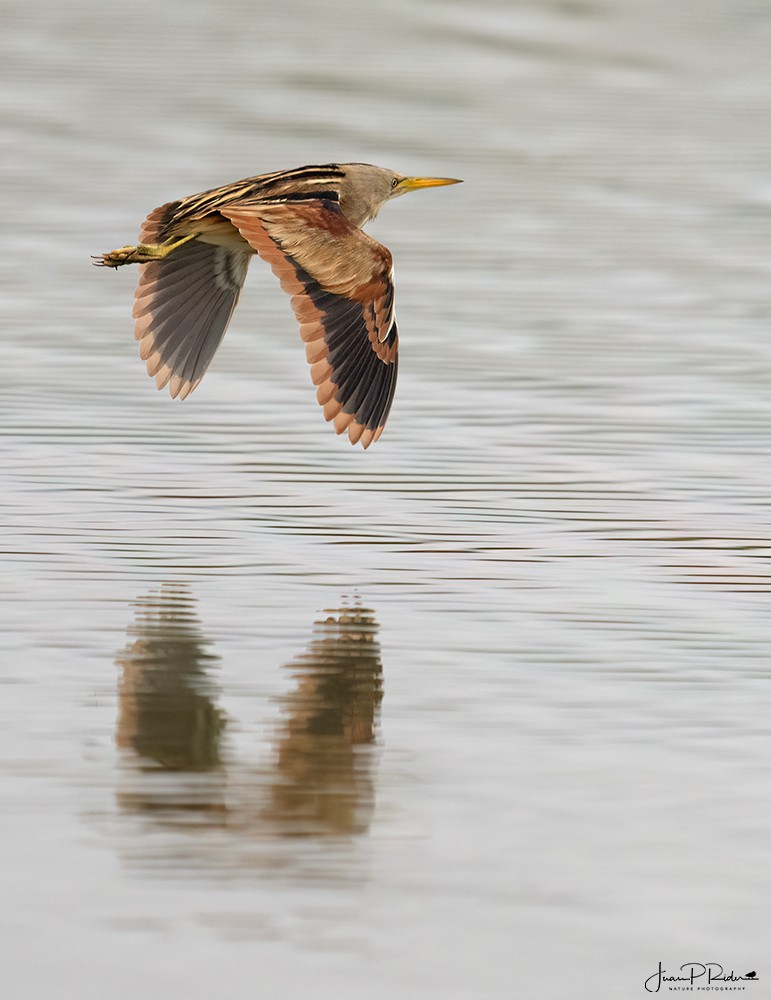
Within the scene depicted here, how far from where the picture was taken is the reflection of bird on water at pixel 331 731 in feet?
20.5

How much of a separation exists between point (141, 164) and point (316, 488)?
8.63 meters

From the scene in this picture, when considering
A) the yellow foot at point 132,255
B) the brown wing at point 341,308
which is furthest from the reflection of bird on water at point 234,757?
the yellow foot at point 132,255

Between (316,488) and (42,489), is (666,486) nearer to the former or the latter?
(316,488)

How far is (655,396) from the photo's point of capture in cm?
1228

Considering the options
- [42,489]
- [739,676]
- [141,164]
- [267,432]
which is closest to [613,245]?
[141,164]

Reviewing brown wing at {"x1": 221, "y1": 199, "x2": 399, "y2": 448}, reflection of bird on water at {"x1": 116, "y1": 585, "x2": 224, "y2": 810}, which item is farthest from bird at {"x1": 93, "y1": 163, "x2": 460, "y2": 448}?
reflection of bird on water at {"x1": 116, "y1": 585, "x2": 224, "y2": 810}

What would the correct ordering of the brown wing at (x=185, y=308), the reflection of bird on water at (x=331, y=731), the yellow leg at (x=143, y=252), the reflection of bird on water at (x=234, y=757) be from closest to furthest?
the reflection of bird on water at (x=234, y=757), the reflection of bird on water at (x=331, y=731), the yellow leg at (x=143, y=252), the brown wing at (x=185, y=308)

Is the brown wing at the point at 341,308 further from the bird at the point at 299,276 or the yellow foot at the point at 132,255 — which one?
the yellow foot at the point at 132,255

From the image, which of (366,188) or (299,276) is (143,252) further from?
(299,276)

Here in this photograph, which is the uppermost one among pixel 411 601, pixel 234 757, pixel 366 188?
pixel 366 188

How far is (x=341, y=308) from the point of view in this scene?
29.7ft

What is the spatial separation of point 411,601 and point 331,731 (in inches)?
61.1

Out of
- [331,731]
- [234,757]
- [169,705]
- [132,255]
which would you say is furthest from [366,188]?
[234,757]

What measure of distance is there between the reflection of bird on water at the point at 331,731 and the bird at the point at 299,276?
3.59 feet
